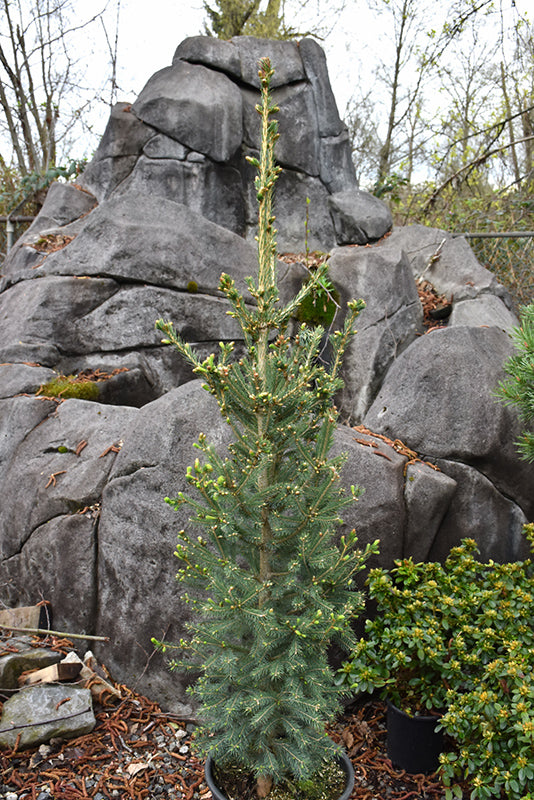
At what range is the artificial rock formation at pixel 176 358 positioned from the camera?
3.95 meters

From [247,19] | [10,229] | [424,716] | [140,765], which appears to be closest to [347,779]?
[424,716]

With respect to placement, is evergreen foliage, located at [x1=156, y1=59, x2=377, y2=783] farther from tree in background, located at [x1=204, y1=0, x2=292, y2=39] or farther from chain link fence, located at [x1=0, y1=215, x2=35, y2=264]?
tree in background, located at [x1=204, y1=0, x2=292, y2=39]

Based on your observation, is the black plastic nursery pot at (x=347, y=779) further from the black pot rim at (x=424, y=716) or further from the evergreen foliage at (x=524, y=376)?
the evergreen foliage at (x=524, y=376)

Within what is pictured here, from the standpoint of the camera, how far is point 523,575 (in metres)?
3.52

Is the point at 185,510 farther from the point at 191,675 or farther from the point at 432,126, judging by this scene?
the point at 432,126

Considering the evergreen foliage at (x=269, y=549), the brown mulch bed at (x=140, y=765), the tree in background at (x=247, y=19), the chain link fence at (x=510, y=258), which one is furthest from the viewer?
the tree in background at (x=247, y=19)

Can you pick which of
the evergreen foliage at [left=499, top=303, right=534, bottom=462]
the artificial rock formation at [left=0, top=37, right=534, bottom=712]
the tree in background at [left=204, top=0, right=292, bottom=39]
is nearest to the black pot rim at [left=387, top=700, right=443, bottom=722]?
the artificial rock formation at [left=0, top=37, right=534, bottom=712]

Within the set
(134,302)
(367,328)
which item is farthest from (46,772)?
(367,328)

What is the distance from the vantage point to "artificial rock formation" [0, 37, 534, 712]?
156 inches

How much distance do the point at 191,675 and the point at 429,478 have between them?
2076 mm

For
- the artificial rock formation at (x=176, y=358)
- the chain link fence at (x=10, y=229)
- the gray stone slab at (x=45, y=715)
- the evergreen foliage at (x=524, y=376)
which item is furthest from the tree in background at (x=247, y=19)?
the gray stone slab at (x=45, y=715)

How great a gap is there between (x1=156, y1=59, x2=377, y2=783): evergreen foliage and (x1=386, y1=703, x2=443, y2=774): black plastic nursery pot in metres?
0.85

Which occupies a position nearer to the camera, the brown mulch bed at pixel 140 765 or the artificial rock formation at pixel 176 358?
the brown mulch bed at pixel 140 765

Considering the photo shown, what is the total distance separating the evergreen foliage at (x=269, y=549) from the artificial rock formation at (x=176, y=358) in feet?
3.99
